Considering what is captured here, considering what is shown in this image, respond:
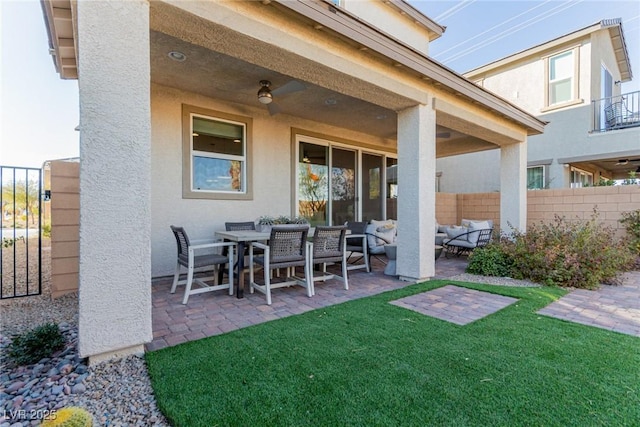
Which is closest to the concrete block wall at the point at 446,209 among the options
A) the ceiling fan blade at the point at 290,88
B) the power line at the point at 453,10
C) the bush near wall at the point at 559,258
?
the bush near wall at the point at 559,258

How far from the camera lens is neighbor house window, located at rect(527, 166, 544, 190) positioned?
35.1 feet

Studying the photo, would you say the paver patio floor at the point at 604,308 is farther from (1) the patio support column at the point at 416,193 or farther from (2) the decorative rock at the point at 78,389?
(2) the decorative rock at the point at 78,389

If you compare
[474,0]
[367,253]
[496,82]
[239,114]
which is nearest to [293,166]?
[239,114]

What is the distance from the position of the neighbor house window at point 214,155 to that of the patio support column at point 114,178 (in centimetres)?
317

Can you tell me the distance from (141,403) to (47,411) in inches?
20.3

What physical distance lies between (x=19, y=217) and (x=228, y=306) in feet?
14.3

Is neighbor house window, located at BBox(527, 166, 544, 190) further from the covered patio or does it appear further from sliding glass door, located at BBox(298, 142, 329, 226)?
the covered patio

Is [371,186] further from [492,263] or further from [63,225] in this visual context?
[63,225]

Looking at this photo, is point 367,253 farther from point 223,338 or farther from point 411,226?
point 223,338

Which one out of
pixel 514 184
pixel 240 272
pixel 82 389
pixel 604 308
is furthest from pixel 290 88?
pixel 514 184

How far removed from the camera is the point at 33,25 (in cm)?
441

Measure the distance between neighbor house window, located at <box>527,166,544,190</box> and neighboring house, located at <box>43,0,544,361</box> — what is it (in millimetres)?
3525

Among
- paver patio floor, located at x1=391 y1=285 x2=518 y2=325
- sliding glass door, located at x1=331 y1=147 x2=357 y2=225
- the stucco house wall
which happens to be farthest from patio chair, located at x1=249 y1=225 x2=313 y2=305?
the stucco house wall

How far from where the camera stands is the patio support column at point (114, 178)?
2197mm
